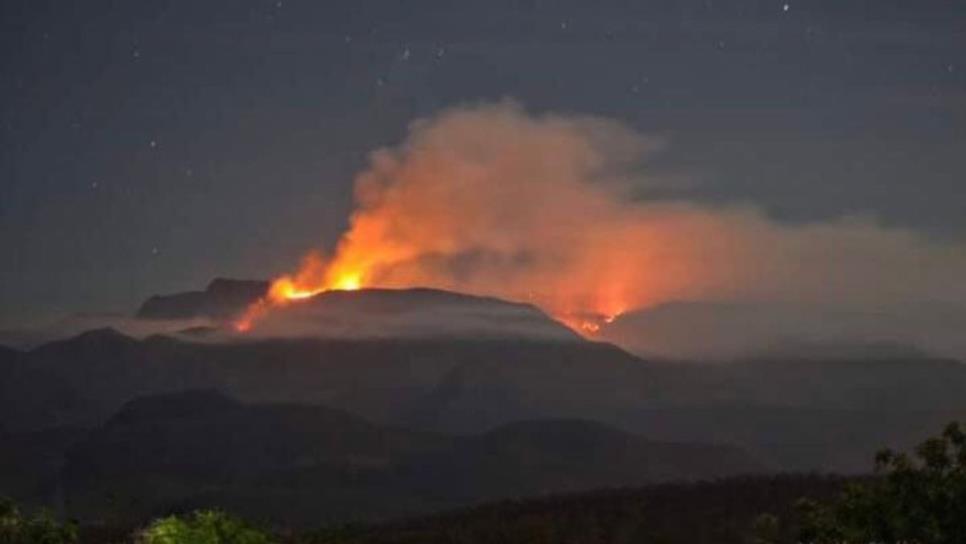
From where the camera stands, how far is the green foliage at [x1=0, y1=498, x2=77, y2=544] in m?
39.8

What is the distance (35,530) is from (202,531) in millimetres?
12716

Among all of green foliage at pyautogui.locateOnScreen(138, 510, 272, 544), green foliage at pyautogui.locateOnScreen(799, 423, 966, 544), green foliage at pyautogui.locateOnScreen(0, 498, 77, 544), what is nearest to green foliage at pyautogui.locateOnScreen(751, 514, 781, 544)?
green foliage at pyautogui.locateOnScreen(799, 423, 966, 544)

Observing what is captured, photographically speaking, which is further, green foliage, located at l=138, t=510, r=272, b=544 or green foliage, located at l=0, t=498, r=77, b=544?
green foliage, located at l=0, t=498, r=77, b=544

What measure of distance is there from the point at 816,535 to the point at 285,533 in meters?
29.2

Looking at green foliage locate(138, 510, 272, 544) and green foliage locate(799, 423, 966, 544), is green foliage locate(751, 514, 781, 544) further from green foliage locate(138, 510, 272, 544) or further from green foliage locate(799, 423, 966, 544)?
green foliage locate(138, 510, 272, 544)

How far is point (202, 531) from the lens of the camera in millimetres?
30594

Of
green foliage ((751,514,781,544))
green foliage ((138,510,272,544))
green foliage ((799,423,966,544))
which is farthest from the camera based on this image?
green foliage ((799,423,966,544))

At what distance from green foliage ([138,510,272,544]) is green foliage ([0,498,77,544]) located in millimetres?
10106

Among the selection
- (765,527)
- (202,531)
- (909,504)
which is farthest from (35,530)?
(909,504)

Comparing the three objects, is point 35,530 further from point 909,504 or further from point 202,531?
point 909,504

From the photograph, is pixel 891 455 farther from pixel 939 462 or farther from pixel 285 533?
pixel 285 533

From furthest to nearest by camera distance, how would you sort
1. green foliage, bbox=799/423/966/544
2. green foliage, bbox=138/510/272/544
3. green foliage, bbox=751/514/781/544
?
1. green foliage, bbox=799/423/966/544
2. green foliage, bbox=751/514/781/544
3. green foliage, bbox=138/510/272/544

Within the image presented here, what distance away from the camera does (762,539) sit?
41281 mm

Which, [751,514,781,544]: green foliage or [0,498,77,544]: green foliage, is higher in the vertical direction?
[0,498,77,544]: green foliage
